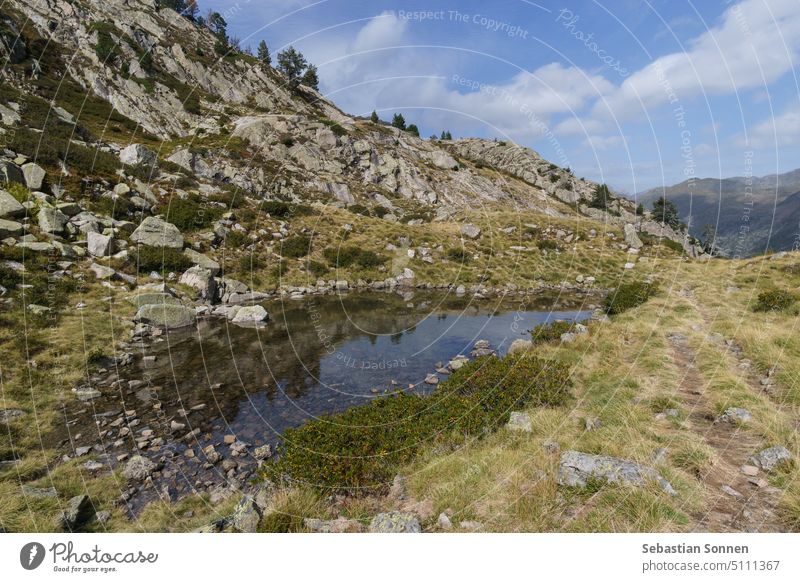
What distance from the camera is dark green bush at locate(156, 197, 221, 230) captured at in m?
26.7

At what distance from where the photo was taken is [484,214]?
168 feet

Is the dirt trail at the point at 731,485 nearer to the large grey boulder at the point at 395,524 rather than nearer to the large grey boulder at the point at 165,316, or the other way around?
the large grey boulder at the point at 395,524

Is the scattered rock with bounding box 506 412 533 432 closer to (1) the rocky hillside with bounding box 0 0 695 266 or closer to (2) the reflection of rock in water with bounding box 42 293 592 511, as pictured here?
(2) the reflection of rock in water with bounding box 42 293 592 511

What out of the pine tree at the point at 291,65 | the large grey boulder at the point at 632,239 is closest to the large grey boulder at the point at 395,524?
the large grey boulder at the point at 632,239

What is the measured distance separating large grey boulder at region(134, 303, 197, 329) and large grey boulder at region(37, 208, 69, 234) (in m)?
7.83

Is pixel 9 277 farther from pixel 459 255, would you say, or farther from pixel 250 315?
pixel 459 255

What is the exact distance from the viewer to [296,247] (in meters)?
30.1

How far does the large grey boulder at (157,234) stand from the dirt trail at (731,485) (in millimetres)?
26233

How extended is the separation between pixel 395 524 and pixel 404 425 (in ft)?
11.5

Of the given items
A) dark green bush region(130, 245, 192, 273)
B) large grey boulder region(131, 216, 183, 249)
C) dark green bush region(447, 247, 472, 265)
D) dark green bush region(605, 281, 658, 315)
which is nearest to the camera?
dark green bush region(130, 245, 192, 273)

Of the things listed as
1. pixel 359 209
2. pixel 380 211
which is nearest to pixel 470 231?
pixel 380 211

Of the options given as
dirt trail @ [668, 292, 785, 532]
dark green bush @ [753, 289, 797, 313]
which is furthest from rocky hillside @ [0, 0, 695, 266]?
dark green bush @ [753, 289, 797, 313]

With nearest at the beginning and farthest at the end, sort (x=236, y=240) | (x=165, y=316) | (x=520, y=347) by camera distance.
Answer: (x=520, y=347) → (x=165, y=316) → (x=236, y=240)
